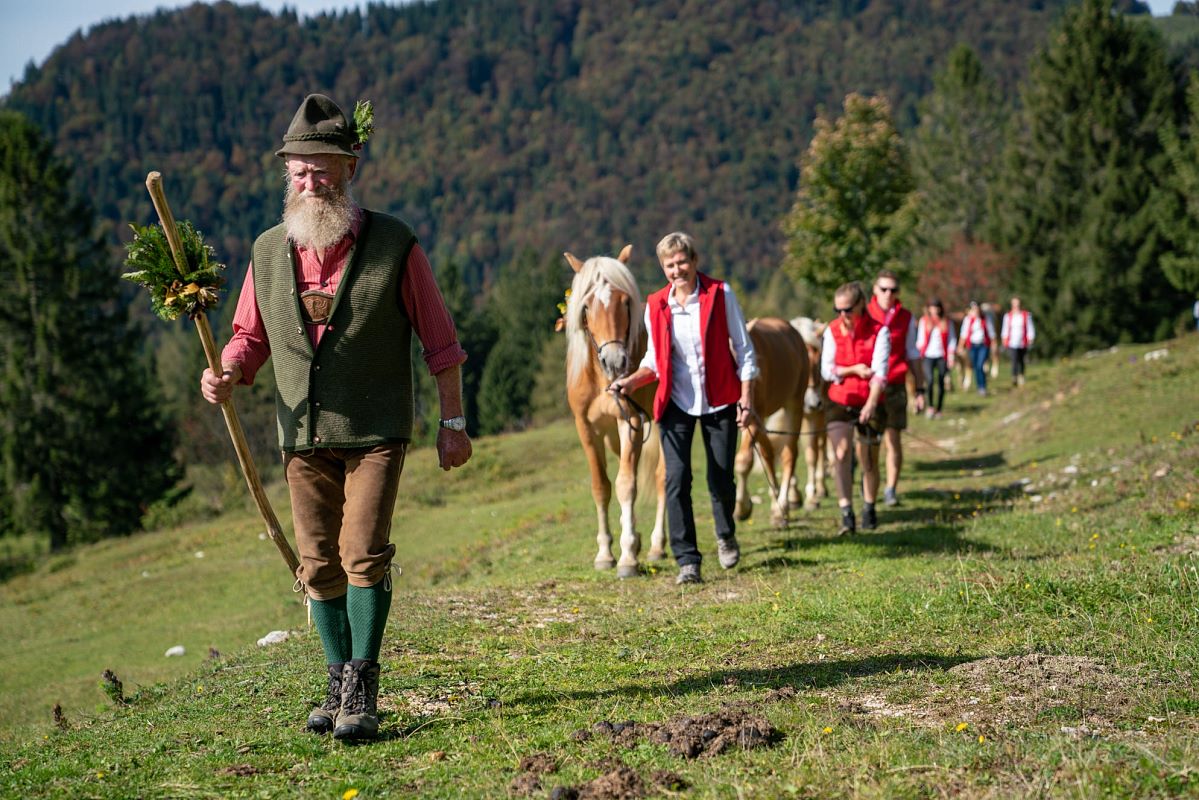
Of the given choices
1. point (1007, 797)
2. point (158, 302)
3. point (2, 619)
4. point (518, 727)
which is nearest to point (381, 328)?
point (158, 302)

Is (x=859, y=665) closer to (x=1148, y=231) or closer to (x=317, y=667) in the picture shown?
(x=317, y=667)

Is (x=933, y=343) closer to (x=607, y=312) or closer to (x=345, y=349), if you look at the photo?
(x=607, y=312)

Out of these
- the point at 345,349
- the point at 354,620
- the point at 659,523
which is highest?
the point at 345,349

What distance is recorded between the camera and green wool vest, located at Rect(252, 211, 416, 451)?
5035 millimetres

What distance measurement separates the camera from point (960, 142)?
6862 centimetres

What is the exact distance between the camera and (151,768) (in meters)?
4.61

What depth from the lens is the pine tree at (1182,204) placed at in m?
33.1

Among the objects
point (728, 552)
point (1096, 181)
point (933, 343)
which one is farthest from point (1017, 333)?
point (1096, 181)

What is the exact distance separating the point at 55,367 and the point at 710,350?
3683cm

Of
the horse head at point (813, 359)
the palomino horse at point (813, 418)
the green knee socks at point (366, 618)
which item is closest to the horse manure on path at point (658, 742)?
the green knee socks at point (366, 618)

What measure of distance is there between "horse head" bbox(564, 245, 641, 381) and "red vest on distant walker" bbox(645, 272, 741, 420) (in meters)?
0.58

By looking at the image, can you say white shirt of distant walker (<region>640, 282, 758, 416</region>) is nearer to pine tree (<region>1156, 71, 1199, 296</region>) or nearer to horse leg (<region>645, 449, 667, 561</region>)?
horse leg (<region>645, 449, 667, 561</region>)

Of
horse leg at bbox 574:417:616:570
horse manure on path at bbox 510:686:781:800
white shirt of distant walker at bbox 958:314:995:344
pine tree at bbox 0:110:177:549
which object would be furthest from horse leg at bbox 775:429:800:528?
pine tree at bbox 0:110:177:549

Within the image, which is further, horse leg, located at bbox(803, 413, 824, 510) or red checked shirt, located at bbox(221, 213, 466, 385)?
horse leg, located at bbox(803, 413, 824, 510)
